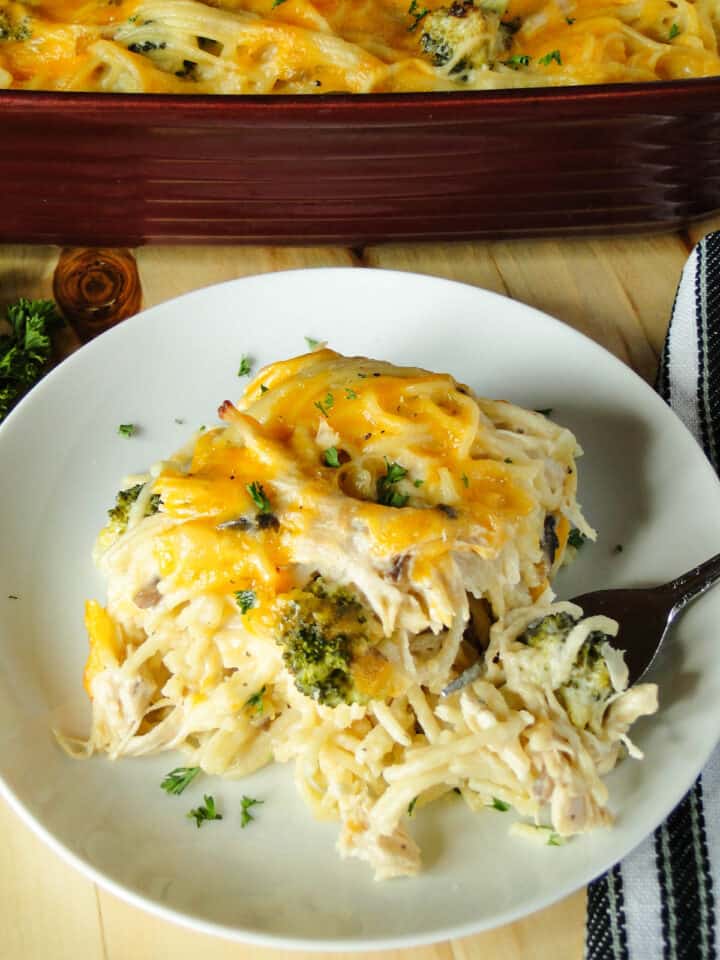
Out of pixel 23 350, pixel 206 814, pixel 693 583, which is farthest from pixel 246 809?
pixel 23 350

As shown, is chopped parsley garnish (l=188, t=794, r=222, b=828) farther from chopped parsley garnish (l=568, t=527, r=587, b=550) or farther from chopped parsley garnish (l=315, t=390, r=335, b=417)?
chopped parsley garnish (l=568, t=527, r=587, b=550)

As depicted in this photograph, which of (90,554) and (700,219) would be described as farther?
(700,219)

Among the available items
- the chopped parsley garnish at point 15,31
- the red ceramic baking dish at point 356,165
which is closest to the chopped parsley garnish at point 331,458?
the red ceramic baking dish at point 356,165

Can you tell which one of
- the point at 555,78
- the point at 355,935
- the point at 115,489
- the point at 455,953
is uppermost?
the point at 555,78

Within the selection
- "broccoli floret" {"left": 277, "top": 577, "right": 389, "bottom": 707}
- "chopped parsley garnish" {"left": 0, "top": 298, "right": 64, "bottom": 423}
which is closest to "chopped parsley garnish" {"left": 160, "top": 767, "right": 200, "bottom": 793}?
"broccoli floret" {"left": 277, "top": 577, "right": 389, "bottom": 707}

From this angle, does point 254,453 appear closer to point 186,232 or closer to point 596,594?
point 596,594

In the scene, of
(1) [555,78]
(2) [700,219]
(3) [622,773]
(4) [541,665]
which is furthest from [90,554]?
(2) [700,219]
